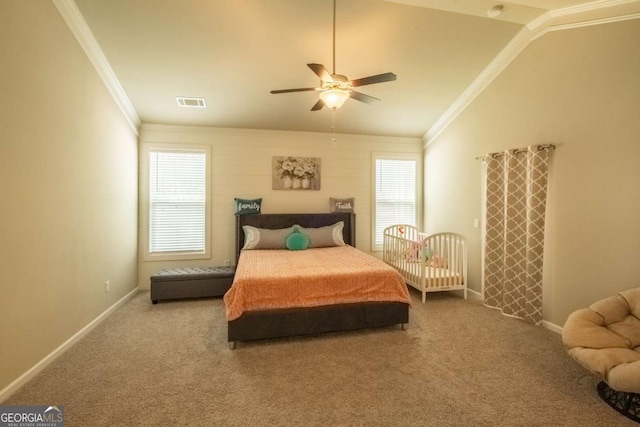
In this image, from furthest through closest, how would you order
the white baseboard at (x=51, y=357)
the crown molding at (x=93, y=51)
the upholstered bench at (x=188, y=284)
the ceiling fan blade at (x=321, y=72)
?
the upholstered bench at (x=188, y=284), the crown molding at (x=93, y=51), the ceiling fan blade at (x=321, y=72), the white baseboard at (x=51, y=357)

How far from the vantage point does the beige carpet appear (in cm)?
181

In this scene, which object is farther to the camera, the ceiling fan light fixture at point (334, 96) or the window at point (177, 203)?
the window at point (177, 203)

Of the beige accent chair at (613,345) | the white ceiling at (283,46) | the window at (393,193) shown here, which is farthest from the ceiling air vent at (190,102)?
the beige accent chair at (613,345)

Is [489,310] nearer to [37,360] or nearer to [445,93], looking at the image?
[445,93]

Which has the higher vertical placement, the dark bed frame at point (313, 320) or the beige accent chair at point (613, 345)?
the beige accent chair at point (613, 345)

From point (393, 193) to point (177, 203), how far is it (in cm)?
383

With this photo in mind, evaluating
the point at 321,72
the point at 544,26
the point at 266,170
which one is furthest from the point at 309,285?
the point at 544,26

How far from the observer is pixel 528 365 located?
2.39 metres

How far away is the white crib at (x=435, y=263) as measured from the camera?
13.0ft

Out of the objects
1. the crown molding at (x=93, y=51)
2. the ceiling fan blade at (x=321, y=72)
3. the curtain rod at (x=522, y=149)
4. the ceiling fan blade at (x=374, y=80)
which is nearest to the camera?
the ceiling fan blade at (x=321, y=72)

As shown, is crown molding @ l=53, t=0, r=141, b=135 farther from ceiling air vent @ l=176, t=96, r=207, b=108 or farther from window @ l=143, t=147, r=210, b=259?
window @ l=143, t=147, r=210, b=259

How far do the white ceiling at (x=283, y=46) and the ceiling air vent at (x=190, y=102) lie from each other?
0.08m

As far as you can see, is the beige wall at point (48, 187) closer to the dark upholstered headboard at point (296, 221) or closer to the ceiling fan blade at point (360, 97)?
the dark upholstered headboard at point (296, 221)

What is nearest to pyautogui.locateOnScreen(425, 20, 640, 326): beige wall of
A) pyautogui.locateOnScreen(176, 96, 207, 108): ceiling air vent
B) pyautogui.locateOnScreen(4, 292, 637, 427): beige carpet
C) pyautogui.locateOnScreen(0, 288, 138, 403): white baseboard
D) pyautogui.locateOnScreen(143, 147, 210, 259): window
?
pyautogui.locateOnScreen(4, 292, 637, 427): beige carpet
